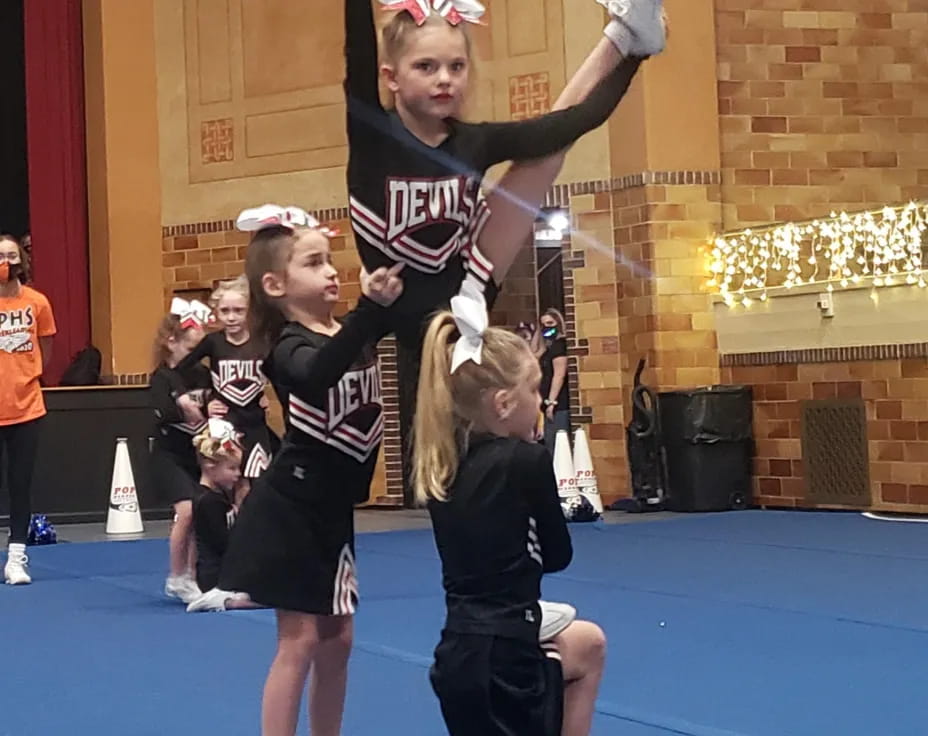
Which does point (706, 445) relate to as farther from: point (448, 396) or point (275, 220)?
point (448, 396)

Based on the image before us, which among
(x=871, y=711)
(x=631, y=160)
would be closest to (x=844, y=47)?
(x=631, y=160)

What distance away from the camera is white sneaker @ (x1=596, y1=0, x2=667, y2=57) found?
2.91 m

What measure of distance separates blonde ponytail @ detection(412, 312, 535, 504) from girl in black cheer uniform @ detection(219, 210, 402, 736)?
0.31m

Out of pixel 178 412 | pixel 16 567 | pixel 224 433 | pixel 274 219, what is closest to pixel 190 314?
pixel 178 412

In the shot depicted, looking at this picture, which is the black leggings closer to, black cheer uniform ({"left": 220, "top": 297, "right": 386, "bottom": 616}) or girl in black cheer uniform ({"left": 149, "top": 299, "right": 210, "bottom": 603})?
girl in black cheer uniform ({"left": 149, "top": 299, "right": 210, "bottom": 603})

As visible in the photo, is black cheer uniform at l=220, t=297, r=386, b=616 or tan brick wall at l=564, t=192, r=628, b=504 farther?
tan brick wall at l=564, t=192, r=628, b=504

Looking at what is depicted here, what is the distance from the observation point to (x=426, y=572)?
24.1ft

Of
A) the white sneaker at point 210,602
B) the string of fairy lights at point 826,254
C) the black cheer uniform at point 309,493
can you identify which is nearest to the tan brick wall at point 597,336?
the string of fairy lights at point 826,254

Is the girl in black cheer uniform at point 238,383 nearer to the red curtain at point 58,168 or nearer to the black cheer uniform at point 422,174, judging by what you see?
the black cheer uniform at point 422,174

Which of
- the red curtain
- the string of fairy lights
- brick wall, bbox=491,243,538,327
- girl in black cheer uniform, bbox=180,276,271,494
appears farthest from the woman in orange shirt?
brick wall, bbox=491,243,538,327

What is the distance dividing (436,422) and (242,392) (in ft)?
11.5

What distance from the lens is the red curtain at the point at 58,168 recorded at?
41.3 ft

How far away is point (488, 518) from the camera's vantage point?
2.77 m

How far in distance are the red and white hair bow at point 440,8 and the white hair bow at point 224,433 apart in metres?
3.36
